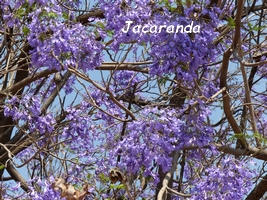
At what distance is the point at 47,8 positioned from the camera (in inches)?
218

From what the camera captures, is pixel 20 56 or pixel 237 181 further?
pixel 20 56

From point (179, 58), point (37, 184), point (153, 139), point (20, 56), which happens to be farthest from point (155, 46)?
point (20, 56)

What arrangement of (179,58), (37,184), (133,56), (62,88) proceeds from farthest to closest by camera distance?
(62,88)
(133,56)
(37,184)
(179,58)

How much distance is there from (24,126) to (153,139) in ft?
9.97

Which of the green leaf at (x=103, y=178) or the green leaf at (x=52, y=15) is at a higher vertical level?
the green leaf at (x=52, y=15)

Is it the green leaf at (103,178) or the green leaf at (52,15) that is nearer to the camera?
the green leaf at (52,15)

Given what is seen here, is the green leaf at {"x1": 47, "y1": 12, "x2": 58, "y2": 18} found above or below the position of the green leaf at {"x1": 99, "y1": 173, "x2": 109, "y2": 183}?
above

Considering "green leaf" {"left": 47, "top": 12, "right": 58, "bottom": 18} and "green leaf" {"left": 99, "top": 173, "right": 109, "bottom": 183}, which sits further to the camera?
"green leaf" {"left": 99, "top": 173, "right": 109, "bottom": 183}

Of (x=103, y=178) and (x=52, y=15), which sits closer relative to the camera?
(x=52, y=15)

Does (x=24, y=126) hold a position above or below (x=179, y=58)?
below

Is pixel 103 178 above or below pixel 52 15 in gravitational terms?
below

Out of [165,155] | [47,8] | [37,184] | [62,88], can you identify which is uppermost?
[47,8]

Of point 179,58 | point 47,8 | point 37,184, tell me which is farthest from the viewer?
point 37,184

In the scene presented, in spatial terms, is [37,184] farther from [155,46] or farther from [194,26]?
[194,26]
